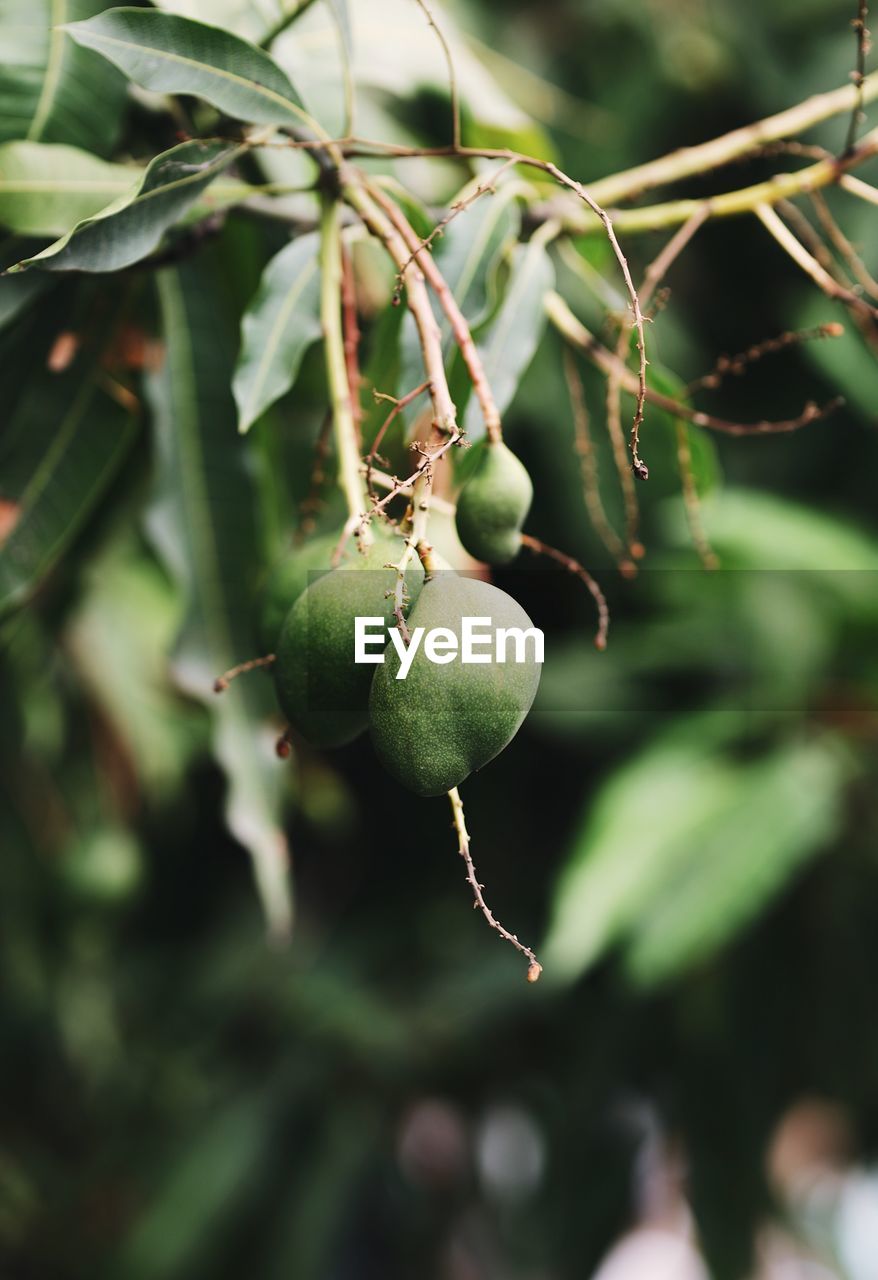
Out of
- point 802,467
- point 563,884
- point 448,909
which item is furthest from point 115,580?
point 802,467

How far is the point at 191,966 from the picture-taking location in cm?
242

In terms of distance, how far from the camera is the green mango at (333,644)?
52 cm

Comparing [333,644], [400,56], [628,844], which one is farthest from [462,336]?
[628,844]

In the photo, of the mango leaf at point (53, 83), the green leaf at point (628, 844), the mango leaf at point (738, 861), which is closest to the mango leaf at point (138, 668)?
the green leaf at point (628, 844)

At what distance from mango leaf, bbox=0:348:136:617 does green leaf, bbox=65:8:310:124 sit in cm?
31

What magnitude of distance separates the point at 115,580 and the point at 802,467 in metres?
1.10

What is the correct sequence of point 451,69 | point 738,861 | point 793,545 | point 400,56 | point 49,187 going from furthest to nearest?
point 793,545 < point 738,861 < point 400,56 < point 49,187 < point 451,69

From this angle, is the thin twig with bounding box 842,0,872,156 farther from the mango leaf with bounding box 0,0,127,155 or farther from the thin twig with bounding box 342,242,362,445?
the mango leaf with bounding box 0,0,127,155

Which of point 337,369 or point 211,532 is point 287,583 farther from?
point 211,532

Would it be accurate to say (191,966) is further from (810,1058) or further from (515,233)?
(515,233)

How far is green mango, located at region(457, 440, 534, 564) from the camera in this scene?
21.4 inches

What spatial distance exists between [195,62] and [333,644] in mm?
334

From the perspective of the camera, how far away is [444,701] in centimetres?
46

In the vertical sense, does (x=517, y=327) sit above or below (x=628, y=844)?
above
